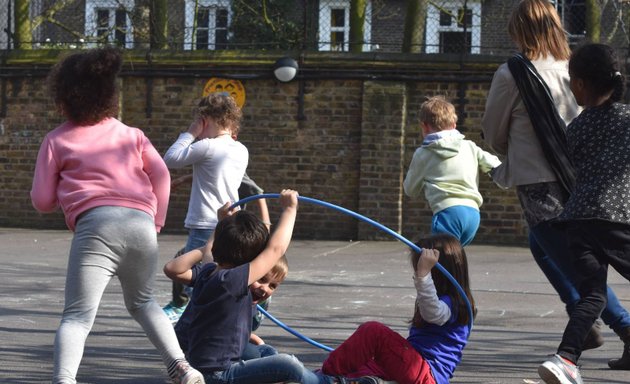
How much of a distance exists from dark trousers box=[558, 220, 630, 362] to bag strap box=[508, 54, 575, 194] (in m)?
0.42

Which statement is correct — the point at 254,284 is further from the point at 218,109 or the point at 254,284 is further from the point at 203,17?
the point at 203,17

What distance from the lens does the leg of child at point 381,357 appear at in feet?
15.3

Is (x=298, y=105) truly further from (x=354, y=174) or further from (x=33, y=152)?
(x=33, y=152)

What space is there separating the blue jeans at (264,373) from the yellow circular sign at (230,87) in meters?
10.2

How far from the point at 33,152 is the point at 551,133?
1119cm

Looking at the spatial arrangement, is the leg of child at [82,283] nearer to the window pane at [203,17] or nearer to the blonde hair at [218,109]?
the blonde hair at [218,109]

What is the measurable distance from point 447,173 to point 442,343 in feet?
7.69

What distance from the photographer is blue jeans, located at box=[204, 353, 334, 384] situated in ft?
15.1

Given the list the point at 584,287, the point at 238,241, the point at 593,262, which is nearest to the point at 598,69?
the point at 593,262

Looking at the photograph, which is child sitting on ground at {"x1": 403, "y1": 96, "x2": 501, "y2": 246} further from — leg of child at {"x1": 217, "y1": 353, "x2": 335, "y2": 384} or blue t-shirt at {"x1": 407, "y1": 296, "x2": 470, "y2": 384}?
leg of child at {"x1": 217, "y1": 353, "x2": 335, "y2": 384}

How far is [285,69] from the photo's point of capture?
1442 cm

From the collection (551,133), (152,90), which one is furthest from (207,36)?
(551,133)

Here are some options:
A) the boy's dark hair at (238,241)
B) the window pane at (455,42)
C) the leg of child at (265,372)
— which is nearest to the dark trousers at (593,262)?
the leg of child at (265,372)

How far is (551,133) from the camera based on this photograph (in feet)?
17.9
